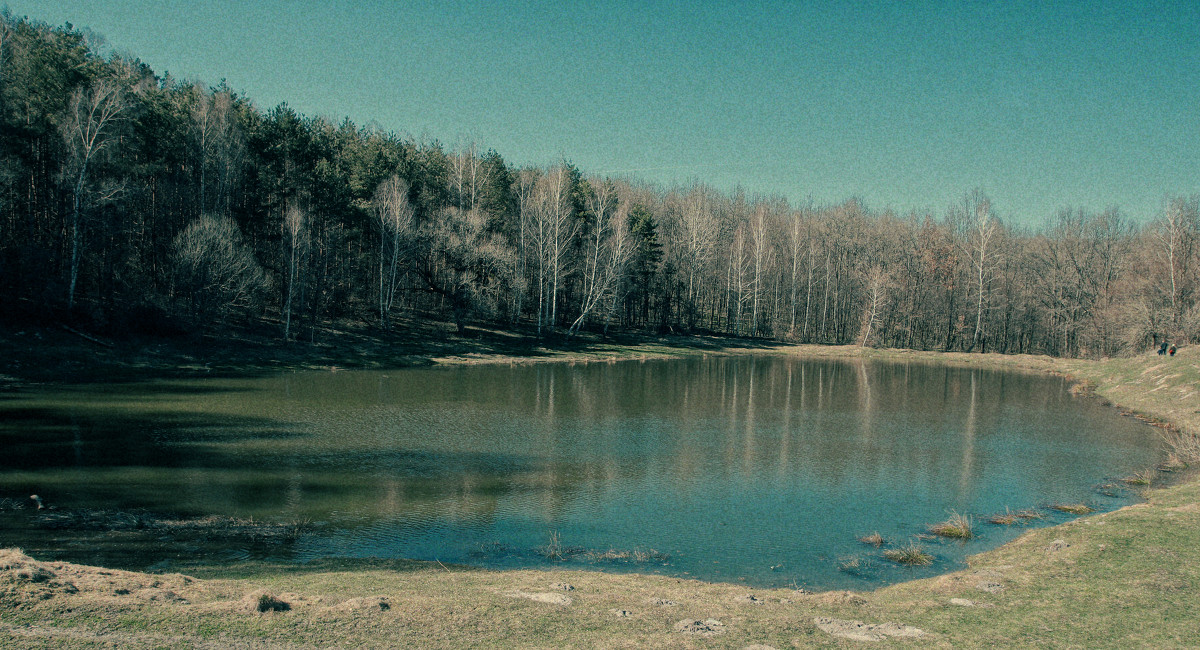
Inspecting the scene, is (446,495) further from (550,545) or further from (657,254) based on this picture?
(657,254)

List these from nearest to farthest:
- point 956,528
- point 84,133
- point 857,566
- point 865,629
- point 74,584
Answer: point 74,584 < point 865,629 < point 857,566 < point 956,528 < point 84,133

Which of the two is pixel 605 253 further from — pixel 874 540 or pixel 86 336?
pixel 874 540

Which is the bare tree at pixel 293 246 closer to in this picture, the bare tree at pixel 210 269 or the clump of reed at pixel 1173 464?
the bare tree at pixel 210 269

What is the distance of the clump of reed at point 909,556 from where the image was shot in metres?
13.2

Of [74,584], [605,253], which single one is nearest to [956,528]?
[74,584]

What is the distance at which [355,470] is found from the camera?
18.8 metres

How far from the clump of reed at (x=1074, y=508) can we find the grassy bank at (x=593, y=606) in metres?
3.98

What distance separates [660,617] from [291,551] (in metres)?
7.63

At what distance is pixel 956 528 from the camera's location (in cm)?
1523

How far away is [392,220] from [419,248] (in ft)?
10.9

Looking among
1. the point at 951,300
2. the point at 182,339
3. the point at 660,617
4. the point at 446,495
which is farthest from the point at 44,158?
the point at 951,300

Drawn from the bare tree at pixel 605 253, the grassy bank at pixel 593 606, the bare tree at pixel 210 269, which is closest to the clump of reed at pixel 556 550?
the grassy bank at pixel 593 606

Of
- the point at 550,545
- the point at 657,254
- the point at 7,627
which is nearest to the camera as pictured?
the point at 7,627

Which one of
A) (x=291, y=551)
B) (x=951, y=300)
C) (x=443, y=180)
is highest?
(x=443, y=180)
